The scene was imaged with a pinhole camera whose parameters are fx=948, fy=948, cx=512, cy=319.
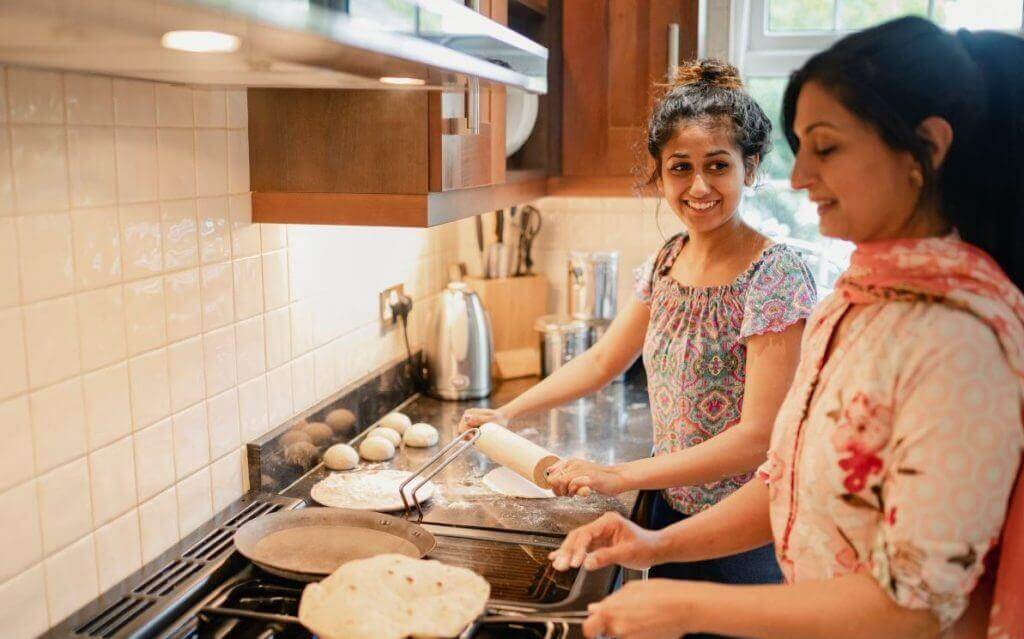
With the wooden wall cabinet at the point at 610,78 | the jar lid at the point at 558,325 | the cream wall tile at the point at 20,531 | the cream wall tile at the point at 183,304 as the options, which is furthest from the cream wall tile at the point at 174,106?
the jar lid at the point at 558,325

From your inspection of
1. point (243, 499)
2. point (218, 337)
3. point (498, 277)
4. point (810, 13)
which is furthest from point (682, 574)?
point (810, 13)

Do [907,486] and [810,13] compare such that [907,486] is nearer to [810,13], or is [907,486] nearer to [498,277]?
[498,277]

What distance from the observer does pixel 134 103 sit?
1.35 metres

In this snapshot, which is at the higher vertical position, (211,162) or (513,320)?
(211,162)

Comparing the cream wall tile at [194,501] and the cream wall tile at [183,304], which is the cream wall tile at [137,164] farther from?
the cream wall tile at [194,501]

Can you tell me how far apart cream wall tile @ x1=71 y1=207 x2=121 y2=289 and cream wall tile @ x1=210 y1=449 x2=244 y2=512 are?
0.43m

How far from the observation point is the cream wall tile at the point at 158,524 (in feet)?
4.68

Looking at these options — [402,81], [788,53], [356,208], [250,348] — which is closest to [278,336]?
[250,348]

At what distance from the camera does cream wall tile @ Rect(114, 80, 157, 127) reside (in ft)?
4.32

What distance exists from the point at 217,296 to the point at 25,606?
22.8 inches

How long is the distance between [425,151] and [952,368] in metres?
1.00

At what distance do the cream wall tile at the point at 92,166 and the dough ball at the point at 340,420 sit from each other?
79 centimetres

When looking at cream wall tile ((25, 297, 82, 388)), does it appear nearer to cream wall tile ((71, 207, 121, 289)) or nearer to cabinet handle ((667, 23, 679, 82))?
cream wall tile ((71, 207, 121, 289))

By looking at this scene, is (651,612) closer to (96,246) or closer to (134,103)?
(96,246)
